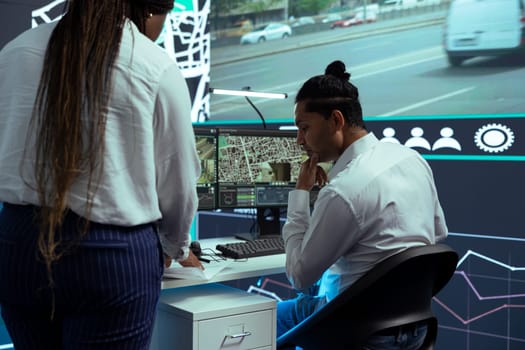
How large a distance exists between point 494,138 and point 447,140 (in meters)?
0.23

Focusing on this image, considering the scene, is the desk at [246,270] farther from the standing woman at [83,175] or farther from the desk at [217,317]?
the standing woman at [83,175]

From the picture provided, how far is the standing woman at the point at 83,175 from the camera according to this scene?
3.19 ft

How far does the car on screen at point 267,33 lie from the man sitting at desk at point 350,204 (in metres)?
2.01

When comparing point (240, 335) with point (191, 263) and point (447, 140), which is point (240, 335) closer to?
point (191, 263)

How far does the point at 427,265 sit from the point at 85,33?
3.01 feet

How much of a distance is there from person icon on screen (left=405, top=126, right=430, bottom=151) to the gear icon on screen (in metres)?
0.26

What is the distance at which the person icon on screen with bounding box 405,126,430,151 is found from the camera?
118 inches

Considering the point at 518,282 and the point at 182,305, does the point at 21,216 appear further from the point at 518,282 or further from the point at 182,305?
the point at 518,282

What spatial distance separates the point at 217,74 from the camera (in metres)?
4.07

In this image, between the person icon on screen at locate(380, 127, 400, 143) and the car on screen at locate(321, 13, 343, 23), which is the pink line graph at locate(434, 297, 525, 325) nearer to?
the person icon on screen at locate(380, 127, 400, 143)

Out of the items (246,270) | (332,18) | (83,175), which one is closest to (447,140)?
(332,18)

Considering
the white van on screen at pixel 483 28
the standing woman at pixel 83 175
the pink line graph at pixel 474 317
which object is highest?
the white van on screen at pixel 483 28

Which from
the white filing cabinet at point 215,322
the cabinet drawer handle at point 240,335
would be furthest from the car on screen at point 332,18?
the cabinet drawer handle at point 240,335

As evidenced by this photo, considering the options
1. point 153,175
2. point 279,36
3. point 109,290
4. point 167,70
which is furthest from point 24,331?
point 279,36
